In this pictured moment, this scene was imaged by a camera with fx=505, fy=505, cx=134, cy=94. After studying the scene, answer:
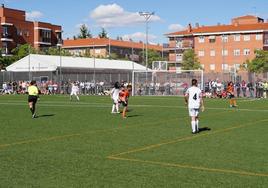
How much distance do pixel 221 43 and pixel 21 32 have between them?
37285mm

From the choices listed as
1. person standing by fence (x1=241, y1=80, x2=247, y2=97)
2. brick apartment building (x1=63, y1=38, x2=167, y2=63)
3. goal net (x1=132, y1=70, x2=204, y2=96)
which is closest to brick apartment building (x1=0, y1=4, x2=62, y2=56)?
brick apartment building (x1=63, y1=38, x2=167, y2=63)

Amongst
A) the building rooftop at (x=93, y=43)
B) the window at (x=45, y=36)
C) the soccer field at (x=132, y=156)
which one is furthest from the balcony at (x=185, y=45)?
the soccer field at (x=132, y=156)

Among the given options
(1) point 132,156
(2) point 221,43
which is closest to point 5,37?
(2) point 221,43

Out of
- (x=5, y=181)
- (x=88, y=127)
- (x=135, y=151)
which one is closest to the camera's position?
(x=5, y=181)

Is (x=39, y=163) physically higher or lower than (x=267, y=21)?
lower

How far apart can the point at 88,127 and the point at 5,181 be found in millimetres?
9006

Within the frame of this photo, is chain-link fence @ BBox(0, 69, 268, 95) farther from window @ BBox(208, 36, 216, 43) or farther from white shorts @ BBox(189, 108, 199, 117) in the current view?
window @ BBox(208, 36, 216, 43)

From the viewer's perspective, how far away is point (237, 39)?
93.9 meters

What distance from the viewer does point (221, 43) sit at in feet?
313

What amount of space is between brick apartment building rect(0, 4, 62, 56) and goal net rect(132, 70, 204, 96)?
3927 cm

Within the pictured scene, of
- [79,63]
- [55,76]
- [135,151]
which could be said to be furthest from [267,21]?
[135,151]

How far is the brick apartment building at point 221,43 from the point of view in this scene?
302ft

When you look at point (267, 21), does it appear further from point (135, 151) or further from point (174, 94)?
point (135, 151)

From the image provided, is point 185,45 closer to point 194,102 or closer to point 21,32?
point 21,32
